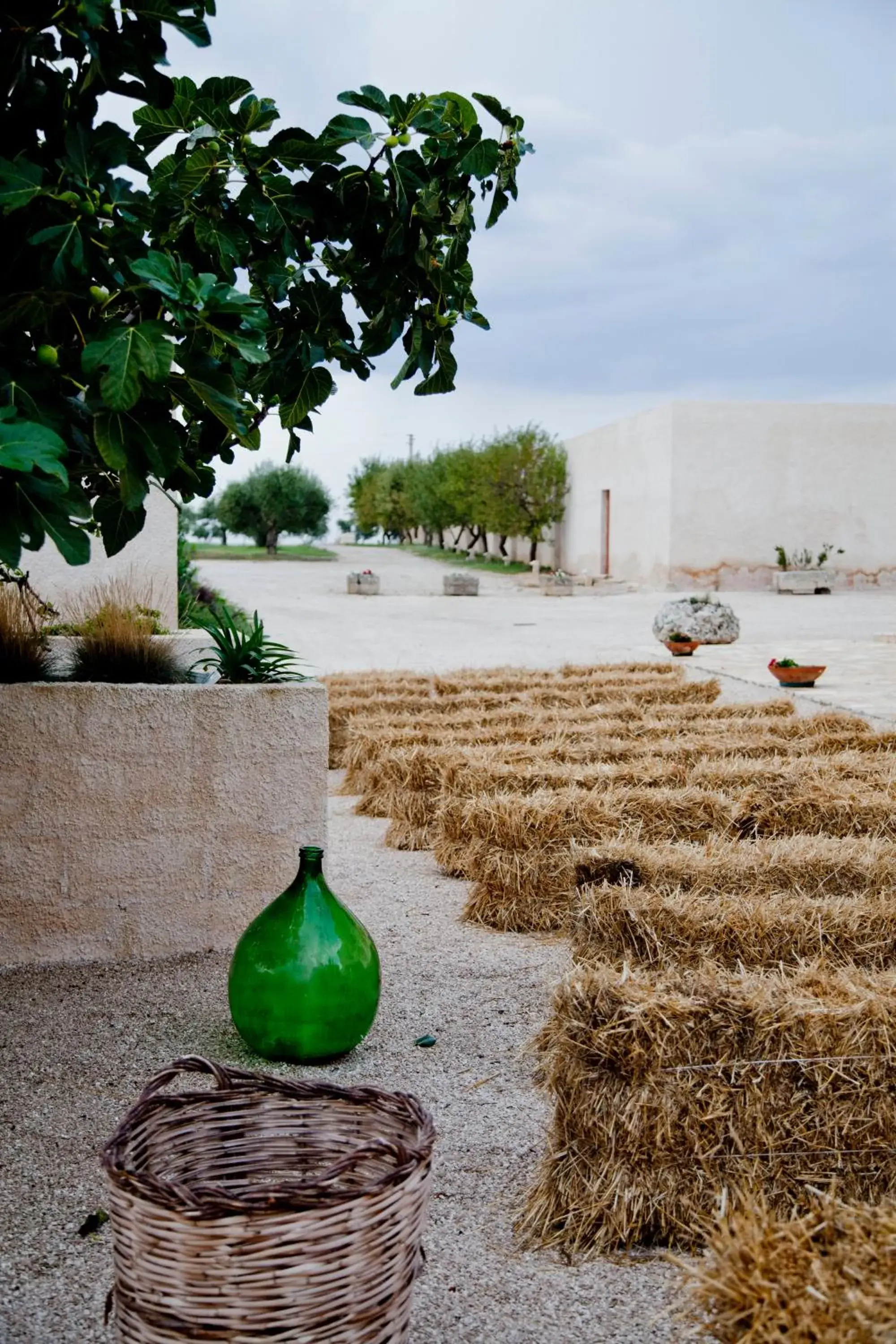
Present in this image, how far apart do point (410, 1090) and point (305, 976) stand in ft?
1.30

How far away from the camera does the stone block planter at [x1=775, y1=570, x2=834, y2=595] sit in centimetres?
2642

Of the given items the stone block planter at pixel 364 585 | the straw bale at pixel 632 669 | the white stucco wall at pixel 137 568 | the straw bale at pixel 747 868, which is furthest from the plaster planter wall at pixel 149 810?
the stone block planter at pixel 364 585

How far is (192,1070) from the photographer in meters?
2.20

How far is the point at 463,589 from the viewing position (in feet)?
90.3

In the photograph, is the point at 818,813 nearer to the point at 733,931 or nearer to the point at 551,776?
the point at 551,776

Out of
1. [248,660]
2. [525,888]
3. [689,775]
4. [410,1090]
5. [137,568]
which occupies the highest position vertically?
[137,568]

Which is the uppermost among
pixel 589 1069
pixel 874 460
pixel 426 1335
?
pixel 874 460

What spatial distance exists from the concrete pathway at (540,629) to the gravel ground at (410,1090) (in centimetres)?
580

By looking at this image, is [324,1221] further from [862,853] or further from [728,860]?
[862,853]

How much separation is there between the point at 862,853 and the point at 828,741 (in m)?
2.51

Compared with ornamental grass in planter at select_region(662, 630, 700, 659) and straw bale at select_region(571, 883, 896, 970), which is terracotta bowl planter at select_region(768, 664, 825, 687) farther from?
straw bale at select_region(571, 883, 896, 970)

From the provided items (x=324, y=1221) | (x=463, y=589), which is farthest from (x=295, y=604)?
(x=324, y=1221)

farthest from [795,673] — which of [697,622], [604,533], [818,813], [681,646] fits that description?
[604,533]

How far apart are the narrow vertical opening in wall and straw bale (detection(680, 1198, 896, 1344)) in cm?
2991
